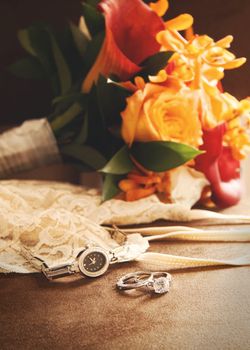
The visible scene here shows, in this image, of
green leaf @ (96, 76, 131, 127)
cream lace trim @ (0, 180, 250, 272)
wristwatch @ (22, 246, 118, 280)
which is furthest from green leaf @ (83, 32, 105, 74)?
wristwatch @ (22, 246, 118, 280)

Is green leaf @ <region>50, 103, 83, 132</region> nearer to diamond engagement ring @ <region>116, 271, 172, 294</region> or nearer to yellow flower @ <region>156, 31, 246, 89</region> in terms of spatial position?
yellow flower @ <region>156, 31, 246, 89</region>

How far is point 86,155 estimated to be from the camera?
76 cm

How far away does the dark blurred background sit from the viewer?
0.90 meters

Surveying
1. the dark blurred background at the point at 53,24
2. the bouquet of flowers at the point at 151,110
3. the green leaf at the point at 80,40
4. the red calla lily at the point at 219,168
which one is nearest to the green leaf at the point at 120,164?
the bouquet of flowers at the point at 151,110

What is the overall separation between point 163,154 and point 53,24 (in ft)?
1.59

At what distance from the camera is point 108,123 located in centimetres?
75

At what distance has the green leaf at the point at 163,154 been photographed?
2.16 ft

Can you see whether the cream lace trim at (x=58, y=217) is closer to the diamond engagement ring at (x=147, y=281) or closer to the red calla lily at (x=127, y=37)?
the diamond engagement ring at (x=147, y=281)

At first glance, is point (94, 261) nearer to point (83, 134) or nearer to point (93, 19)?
point (83, 134)

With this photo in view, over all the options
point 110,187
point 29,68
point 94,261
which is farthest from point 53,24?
point 94,261

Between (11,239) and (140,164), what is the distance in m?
0.23

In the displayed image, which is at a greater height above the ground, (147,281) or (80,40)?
(80,40)

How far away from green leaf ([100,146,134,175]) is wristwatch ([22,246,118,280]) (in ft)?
0.61

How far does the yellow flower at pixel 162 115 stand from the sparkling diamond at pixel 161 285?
0.84 ft
